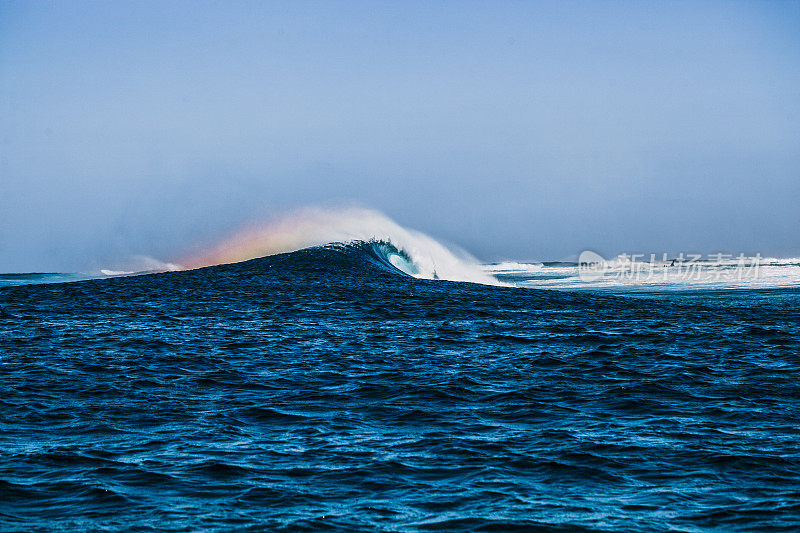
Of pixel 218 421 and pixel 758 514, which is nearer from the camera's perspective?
pixel 758 514

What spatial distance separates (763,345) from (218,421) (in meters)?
12.6

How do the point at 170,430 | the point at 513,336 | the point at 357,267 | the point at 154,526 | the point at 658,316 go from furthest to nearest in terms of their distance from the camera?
1. the point at 357,267
2. the point at 658,316
3. the point at 513,336
4. the point at 170,430
5. the point at 154,526

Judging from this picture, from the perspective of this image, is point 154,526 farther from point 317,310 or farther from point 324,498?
point 317,310

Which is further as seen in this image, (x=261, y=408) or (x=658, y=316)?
(x=658, y=316)

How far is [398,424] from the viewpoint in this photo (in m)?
10.2

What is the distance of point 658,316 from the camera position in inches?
926

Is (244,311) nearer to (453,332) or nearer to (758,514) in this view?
(453,332)

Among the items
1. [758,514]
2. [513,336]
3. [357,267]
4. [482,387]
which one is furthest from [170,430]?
[357,267]

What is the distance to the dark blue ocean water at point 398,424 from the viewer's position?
7.12 meters

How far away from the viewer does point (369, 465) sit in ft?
27.4

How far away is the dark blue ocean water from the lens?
712 cm

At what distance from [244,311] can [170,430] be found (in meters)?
14.3

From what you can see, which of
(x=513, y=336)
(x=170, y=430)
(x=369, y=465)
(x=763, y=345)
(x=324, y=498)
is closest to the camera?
(x=324, y=498)

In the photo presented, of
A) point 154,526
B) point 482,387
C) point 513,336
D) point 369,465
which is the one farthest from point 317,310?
point 154,526
